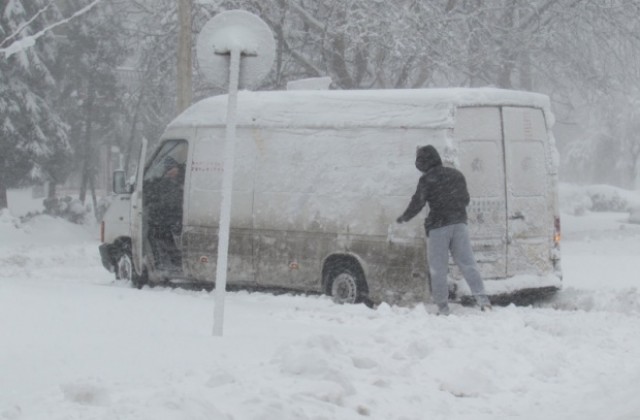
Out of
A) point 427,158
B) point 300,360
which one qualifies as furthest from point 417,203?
point 300,360

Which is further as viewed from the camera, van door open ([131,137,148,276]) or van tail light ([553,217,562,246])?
van door open ([131,137,148,276])

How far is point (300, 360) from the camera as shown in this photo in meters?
6.44

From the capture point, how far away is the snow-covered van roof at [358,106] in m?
10.2

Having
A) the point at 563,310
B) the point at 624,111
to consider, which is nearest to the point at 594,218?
the point at 624,111

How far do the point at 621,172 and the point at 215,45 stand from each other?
6264 cm

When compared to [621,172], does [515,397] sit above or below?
below

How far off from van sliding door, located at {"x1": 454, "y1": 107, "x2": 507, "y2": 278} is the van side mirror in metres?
4.63

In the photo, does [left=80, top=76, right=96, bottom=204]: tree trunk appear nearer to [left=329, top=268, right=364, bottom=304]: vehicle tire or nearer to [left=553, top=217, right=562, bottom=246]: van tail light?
[left=329, top=268, right=364, bottom=304]: vehicle tire

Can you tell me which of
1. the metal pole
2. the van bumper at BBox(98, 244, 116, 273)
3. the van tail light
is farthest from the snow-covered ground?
the van bumper at BBox(98, 244, 116, 273)

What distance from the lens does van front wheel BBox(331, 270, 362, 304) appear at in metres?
10.9

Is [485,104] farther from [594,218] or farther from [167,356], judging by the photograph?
[594,218]

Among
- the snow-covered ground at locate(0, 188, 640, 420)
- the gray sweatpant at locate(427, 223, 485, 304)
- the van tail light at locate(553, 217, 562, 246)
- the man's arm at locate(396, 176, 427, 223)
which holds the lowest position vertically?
the snow-covered ground at locate(0, 188, 640, 420)

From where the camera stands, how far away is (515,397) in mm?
6664

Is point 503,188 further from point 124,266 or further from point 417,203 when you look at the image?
point 124,266
